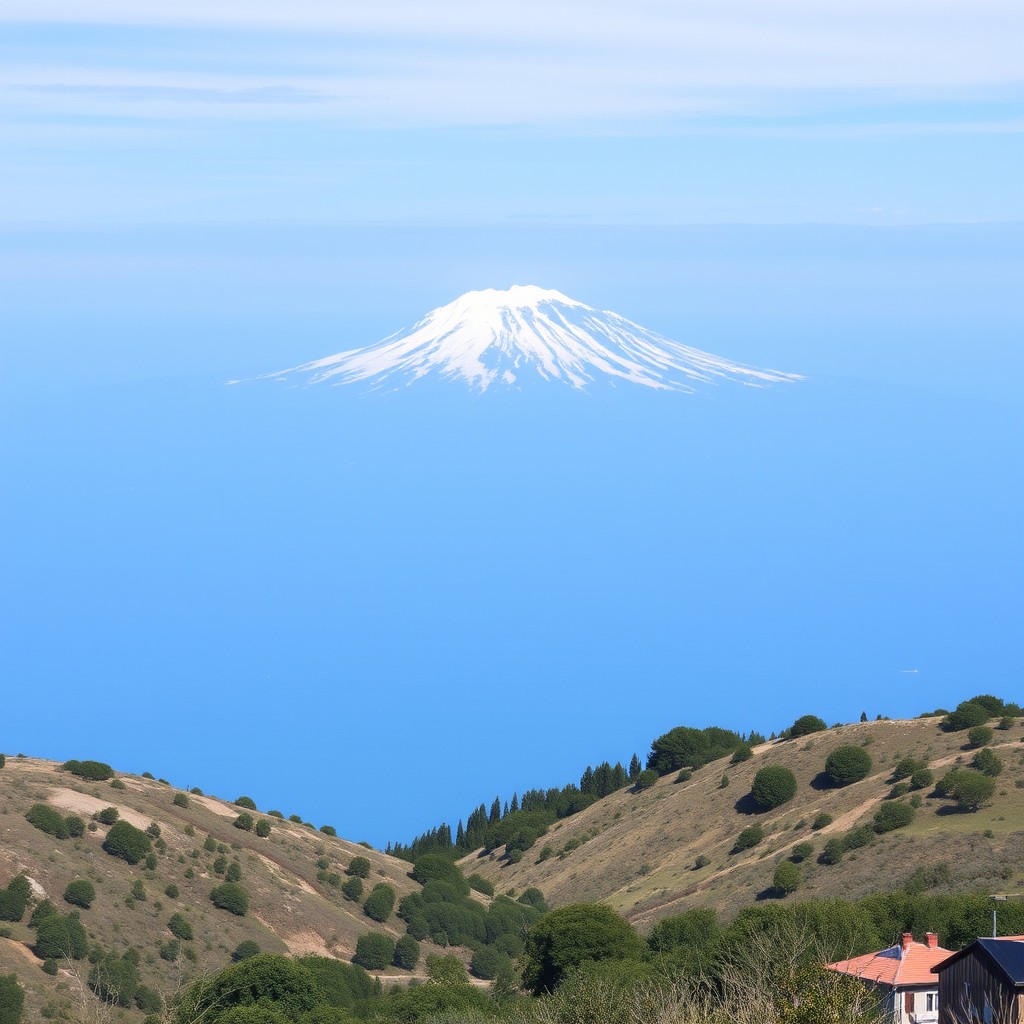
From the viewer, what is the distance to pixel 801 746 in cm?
9588

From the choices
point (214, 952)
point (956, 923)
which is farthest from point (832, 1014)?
point (214, 952)

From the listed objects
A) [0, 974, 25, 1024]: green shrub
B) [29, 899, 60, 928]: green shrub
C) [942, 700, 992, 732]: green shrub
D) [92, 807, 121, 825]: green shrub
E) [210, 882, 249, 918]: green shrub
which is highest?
[942, 700, 992, 732]: green shrub

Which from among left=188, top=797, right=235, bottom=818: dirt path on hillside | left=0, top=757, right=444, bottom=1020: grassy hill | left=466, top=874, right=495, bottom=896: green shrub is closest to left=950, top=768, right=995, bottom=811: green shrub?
left=0, top=757, right=444, bottom=1020: grassy hill

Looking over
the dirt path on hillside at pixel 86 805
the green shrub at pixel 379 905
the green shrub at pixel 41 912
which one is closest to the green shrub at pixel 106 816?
the dirt path on hillside at pixel 86 805

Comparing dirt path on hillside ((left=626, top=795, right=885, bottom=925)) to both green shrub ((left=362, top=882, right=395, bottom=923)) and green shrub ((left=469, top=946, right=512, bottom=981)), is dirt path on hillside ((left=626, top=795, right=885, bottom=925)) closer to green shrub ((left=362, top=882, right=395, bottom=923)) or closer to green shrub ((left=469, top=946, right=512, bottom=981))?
green shrub ((left=469, top=946, right=512, bottom=981))

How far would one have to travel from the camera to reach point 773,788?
88.6 m

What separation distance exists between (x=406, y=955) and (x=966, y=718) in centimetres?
3310

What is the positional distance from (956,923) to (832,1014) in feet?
75.7

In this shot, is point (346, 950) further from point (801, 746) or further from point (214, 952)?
point (801, 746)

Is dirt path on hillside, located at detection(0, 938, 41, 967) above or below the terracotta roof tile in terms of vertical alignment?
above

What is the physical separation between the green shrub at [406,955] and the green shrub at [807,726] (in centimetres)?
3303

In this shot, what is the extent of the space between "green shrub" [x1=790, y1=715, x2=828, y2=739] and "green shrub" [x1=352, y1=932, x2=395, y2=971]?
34840 millimetres

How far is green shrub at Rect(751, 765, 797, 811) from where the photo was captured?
8862cm

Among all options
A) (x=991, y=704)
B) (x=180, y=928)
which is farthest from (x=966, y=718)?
(x=180, y=928)
